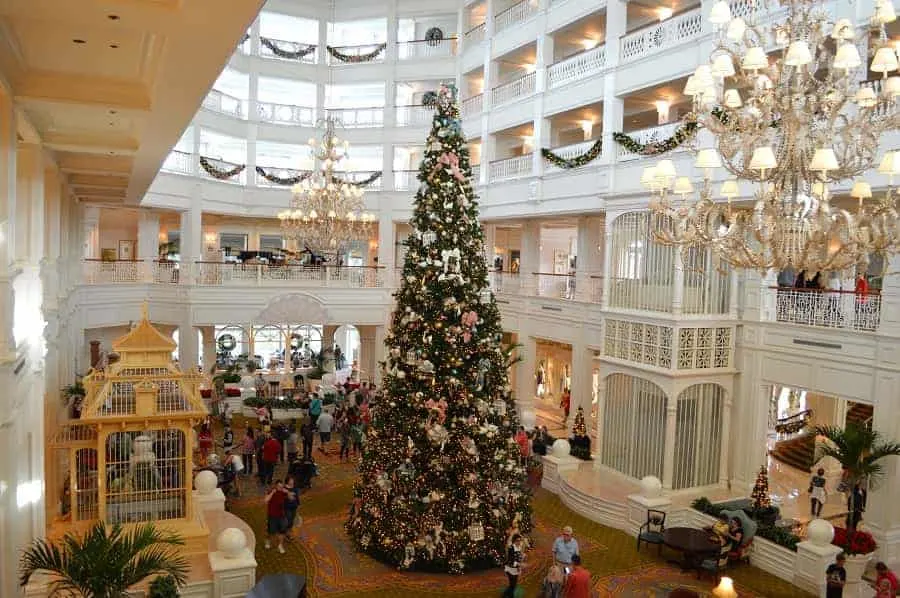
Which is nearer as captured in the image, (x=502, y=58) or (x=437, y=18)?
(x=502, y=58)

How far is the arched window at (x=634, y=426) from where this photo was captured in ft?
46.1

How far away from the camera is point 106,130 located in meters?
8.45

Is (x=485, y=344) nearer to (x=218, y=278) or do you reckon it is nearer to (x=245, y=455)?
(x=245, y=455)

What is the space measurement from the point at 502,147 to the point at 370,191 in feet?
18.7

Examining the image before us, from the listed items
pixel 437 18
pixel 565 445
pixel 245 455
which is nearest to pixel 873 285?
pixel 565 445

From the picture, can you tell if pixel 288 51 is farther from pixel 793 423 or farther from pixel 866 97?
pixel 866 97

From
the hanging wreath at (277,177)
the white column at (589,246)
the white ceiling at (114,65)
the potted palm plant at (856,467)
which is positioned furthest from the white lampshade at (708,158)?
the hanging wreath at (277,177)

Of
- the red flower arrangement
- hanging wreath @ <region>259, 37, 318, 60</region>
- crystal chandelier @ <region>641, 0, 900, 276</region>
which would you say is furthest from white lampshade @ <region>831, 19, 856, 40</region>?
hanging wreath @ <region>259, 37, 318, 60</region>

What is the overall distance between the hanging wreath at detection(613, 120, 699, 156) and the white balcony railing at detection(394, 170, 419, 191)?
11.9 metres

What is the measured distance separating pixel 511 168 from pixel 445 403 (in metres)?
12.6

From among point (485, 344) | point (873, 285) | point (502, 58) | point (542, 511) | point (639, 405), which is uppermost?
point (502, 58)

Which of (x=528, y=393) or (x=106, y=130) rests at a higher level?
(x=106, y=130)

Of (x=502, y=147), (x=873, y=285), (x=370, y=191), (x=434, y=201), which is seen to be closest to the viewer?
(x=434, y=201)

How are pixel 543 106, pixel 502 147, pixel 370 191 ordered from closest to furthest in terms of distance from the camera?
1. pixel 543 106
2. pixel 502 147
3. pixel 370 191
